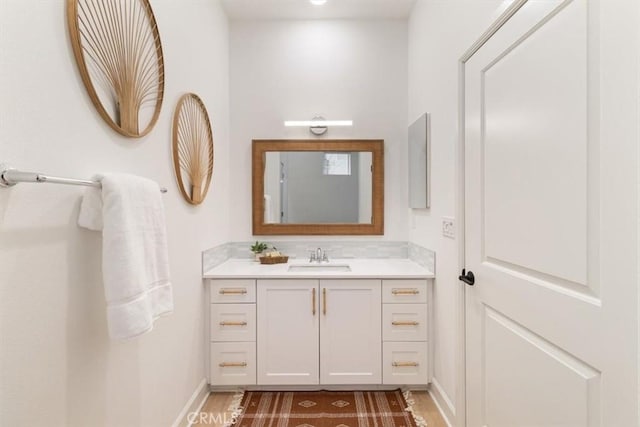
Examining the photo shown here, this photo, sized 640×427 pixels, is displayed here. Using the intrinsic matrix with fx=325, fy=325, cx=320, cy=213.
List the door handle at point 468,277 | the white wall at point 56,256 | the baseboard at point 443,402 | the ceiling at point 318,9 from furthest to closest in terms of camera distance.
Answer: the ceiling at point 318,9 → the baseboard at point 443,402 → the door handle at point 468,277 → the white wall at point 56,256

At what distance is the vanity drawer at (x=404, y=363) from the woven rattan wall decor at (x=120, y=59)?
189 centimetres

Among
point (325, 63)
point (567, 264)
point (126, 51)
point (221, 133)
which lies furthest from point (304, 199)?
point (567, 264)

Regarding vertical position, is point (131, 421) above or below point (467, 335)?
below

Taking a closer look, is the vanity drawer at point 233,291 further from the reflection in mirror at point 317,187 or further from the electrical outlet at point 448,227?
the electrical outlet at point 448,227

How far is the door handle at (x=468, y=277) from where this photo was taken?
60.6 inches

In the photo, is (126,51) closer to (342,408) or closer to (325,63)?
(325,63)

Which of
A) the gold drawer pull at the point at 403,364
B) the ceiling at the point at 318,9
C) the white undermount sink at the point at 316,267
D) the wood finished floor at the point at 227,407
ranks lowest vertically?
the wood finished floor at the point at 227,407

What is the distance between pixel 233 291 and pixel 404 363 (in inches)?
47.5

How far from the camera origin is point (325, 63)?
2676mm

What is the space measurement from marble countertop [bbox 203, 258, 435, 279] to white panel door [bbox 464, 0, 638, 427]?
0.70 metres

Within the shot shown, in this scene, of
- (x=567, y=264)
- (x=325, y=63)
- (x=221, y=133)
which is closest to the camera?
(x=567, y=264)

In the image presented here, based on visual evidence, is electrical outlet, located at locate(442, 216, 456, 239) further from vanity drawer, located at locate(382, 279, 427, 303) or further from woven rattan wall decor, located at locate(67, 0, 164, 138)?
woven rattan wall decor, located at locate(67, 0, 164, 138)

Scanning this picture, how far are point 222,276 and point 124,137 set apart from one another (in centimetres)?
111

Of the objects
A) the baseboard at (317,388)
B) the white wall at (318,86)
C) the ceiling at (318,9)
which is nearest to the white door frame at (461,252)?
the baseboard at (317,388)
